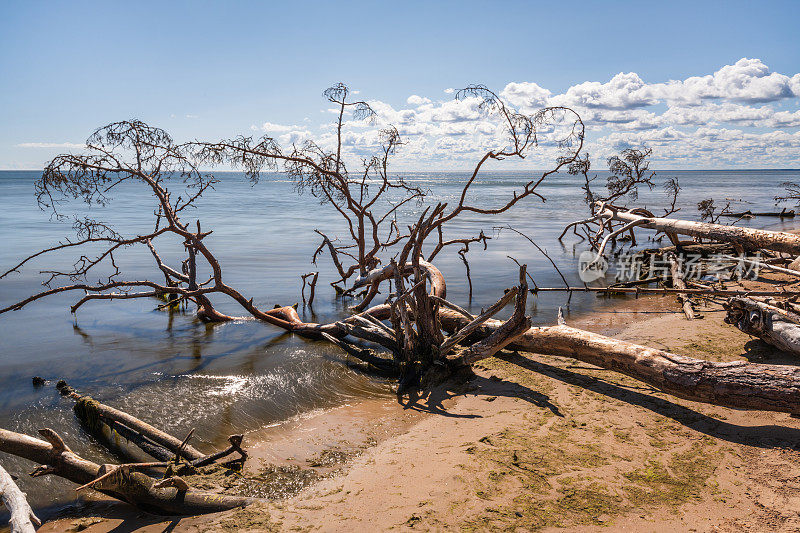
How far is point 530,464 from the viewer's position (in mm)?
3961

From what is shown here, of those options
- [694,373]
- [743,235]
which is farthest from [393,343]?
[743,235]

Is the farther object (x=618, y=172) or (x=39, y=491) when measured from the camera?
(x=618, y=172)

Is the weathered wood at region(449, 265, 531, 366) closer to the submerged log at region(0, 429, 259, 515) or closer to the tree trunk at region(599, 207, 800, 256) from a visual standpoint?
the submerged log at region(0, 429, 259, 515)

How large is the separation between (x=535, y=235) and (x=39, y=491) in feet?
72.9

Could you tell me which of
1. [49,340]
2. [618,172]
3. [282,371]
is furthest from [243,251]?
[618,172]

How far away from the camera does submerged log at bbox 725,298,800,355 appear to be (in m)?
5.55

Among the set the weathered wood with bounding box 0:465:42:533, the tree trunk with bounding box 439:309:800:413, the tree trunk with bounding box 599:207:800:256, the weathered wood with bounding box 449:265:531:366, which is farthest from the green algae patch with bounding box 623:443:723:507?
the tree trunk with bounding box 599:207:800:256

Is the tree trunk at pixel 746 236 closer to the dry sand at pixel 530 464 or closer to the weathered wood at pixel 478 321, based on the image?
the dry sand at pixel 530 464

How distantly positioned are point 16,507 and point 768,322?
24.0ft

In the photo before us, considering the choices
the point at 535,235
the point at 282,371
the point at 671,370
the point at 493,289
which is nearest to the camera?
the point at 671,370

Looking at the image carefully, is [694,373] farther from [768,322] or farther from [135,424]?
[135,424]

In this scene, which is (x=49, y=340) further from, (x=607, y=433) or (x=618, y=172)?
(x=618, y=172)

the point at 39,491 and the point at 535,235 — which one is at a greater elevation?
the point at 535,235

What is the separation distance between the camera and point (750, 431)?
14.3 ft
